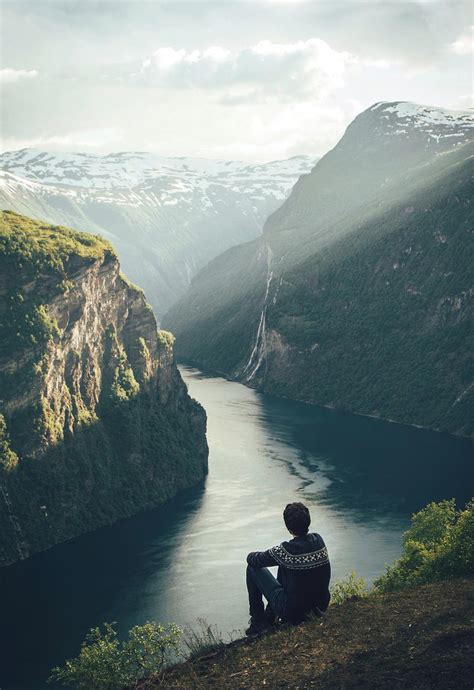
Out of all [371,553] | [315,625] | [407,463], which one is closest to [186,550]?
[371,553]

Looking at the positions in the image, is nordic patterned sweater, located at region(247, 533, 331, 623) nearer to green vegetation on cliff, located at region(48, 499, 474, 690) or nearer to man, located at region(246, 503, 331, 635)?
man, located at region(246, 503, 331, 635)

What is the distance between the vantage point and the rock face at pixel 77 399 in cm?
13188

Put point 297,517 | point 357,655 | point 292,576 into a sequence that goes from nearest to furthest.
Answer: point 297,517 < point 292,576 < point 357,655

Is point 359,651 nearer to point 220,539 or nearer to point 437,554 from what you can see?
point 437,554

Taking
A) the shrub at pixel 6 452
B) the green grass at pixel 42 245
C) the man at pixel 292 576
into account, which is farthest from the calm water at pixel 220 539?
the man at pixel 292 576

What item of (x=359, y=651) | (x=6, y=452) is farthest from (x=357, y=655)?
(x=6, y=452)

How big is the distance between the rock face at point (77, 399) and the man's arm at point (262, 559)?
99.2 meters

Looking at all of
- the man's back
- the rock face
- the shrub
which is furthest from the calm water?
the man's back

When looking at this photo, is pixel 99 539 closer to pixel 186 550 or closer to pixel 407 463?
pixel 186 550

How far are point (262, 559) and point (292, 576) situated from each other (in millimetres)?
1158

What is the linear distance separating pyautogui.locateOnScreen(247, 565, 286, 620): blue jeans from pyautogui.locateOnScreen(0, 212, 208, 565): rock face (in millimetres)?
98160

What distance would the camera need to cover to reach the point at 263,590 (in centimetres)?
3078

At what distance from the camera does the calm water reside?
9756 centimetres

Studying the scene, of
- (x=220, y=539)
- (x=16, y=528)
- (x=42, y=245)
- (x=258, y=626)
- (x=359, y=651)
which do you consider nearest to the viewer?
(x=359, y=651)
